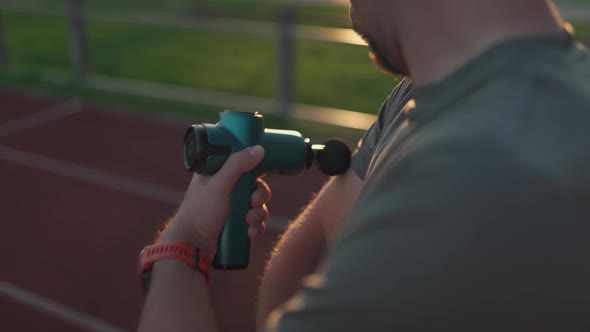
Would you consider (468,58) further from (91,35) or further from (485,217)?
(91,35)

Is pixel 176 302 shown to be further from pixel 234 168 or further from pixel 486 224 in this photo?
pixel 486 224

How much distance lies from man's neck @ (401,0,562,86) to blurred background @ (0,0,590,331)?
106 inches

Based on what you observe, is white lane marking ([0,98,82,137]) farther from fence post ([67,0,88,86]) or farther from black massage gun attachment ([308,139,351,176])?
black massage gun attachment ([308,139,351,176])

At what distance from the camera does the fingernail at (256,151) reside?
159 centimetres

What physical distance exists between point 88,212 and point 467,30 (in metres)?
4.16

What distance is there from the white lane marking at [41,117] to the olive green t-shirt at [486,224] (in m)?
6.13

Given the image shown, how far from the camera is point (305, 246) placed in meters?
1.99

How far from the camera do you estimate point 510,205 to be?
92 cm

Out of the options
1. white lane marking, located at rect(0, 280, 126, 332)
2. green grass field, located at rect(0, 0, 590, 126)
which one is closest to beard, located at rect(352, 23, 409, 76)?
white lane marking, located at rect(0, 280, 126, 332)

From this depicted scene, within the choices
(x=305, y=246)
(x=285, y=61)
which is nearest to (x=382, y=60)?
(x=305, y=246)

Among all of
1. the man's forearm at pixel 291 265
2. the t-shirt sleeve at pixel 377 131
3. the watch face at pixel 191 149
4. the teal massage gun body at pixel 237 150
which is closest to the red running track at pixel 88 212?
the man's forearm at pixel 291 265

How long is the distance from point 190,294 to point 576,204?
0.83 m

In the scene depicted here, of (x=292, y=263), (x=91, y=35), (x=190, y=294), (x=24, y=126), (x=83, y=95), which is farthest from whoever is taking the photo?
(x=91, y=35)

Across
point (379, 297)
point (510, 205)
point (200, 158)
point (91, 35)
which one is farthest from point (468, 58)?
point (91, 35)
